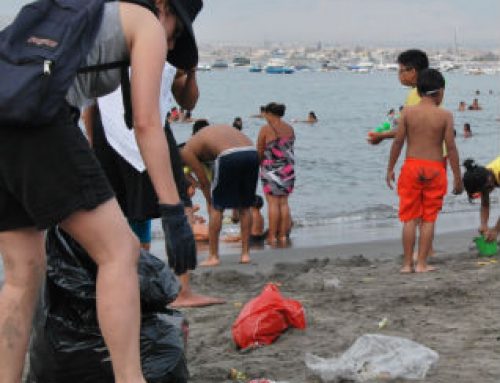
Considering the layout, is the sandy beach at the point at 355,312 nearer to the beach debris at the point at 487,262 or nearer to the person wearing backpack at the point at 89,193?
the beach debris at the point at 487,262

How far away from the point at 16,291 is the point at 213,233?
479 centimetres

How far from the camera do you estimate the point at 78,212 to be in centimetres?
293

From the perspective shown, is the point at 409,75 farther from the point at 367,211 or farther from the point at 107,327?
the point at 367,211

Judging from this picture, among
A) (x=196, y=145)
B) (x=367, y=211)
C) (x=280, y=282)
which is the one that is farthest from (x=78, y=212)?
(x=367, y=211)

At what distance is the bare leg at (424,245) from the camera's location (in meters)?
7.12

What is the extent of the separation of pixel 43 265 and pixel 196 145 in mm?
4614

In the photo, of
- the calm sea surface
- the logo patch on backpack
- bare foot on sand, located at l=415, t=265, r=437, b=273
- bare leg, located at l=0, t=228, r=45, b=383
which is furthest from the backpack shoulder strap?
the calm sea surface

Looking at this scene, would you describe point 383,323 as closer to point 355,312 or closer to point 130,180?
point 355,312

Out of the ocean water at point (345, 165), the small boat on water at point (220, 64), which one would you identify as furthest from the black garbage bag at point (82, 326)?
the small boat on water at point (220, 64)

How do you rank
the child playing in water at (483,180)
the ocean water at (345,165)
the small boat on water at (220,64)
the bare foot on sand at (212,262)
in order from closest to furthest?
the child playing in water at (483,180) → the bare foot on sand at (212,262) → the ocean water at (345,165) → the small boat on water at (220,64)

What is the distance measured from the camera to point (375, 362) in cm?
380

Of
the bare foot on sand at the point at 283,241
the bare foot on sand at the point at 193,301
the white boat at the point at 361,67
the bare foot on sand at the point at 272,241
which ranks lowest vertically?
the white boat at the point at 361,67

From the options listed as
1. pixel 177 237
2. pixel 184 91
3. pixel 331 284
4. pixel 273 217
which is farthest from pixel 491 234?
pixel 177 237

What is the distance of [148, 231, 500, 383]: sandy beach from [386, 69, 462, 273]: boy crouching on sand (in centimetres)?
49
